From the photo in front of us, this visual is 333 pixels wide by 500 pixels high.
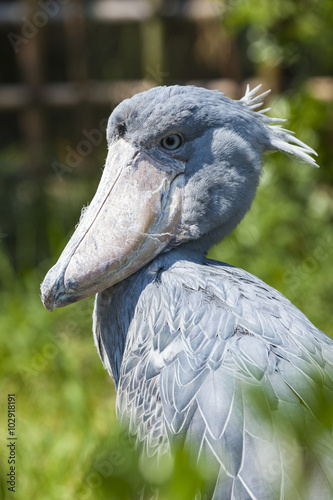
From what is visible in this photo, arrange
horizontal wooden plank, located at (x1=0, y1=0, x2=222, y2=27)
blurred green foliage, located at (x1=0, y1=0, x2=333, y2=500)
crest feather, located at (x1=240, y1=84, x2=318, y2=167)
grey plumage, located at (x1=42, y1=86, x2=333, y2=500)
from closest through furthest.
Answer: grey plumage, located at (x1=42, y1=86, x2=333, y2=500) < crest feather, located at (x1=240, y1=84, x2=318, y2=167) < blurred green foliage, located at (x1=0, y1=0, x2=333, y2=500) < horizontal wooden plank, located at (x1=0, y1=0, x2=222, y2=27)

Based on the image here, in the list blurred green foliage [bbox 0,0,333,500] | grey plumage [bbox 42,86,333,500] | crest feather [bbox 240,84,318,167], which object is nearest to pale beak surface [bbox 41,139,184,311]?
grey plumage [bbox 42,86,333,500]

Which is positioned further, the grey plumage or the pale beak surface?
the pale beak surface

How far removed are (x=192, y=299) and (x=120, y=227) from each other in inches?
10.6

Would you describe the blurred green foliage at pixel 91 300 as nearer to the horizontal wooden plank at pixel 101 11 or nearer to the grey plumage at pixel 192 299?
the grey plumage at pixel 192 299

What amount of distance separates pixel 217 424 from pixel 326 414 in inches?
27.4

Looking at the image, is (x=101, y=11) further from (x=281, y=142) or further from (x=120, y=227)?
(x=120, y=227)

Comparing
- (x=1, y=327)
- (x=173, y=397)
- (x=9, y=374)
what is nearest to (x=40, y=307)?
(x=1, y=327)

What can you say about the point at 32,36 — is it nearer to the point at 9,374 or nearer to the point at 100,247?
the point at 9,374

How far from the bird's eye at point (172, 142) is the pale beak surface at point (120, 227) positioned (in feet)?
0.15

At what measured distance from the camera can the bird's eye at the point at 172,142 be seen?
1579 mm

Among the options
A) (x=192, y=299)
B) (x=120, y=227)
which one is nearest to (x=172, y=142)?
(x=120, y=227)

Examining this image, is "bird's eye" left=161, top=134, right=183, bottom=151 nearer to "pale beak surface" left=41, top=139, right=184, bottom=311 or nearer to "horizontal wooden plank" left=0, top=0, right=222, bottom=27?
"pale beak surface" left=41, top=139, right=184, bottom=311

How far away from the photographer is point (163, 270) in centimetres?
158

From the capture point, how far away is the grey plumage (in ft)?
4.04
